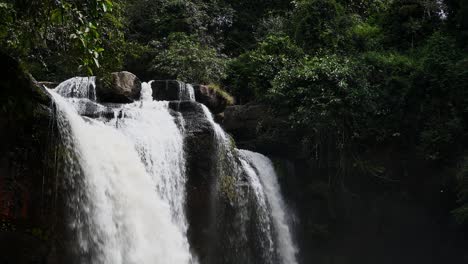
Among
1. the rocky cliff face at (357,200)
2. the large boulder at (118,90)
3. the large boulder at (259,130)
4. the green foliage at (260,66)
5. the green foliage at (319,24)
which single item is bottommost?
the rocky cliff face at (357,200)

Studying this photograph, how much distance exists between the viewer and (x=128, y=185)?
32.7 ft

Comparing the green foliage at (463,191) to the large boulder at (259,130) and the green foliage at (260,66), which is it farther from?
the green foliage at (260,66)

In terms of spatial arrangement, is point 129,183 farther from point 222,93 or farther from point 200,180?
point 222,93

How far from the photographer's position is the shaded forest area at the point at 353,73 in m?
14.3

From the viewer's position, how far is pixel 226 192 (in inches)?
502

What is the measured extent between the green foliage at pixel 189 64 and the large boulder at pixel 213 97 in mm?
1622

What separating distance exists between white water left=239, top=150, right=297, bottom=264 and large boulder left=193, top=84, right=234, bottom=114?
206 cm

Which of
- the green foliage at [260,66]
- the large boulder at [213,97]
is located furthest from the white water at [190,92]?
the green foliage at [260,66]

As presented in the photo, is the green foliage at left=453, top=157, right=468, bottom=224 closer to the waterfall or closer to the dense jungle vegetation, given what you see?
the dense jungle vegetation

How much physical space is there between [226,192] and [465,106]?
7308 millimetres

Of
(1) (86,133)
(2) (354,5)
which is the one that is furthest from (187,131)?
(2) (354,5)

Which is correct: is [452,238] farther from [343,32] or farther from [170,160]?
[170,160]

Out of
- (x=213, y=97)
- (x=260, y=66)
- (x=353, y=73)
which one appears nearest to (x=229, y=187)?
(x=213, y=97)

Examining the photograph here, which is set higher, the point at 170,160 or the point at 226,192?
the point at 170,160
